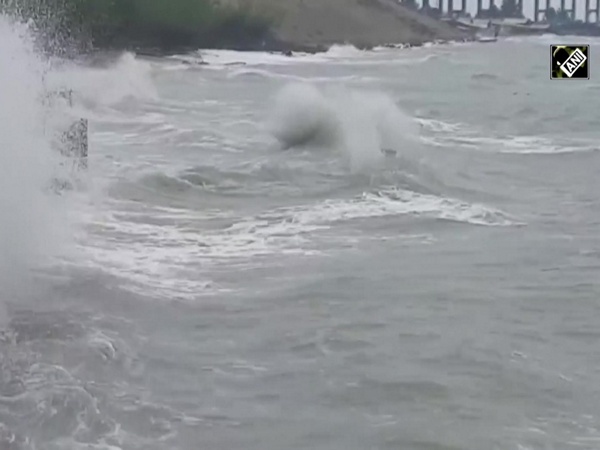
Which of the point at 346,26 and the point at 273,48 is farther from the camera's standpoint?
the point at 346,26

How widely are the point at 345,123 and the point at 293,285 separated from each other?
16.9ft

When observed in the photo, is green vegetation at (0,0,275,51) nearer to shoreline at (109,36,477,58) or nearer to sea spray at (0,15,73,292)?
shoreline at (109,36,477,58)

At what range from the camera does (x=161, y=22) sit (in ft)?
36.1

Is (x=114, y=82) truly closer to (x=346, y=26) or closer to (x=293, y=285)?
(x=346, y=26)

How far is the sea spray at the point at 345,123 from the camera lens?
8.74m

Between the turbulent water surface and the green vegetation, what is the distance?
88 centimetres

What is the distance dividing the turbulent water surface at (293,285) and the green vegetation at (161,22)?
88 centimetres

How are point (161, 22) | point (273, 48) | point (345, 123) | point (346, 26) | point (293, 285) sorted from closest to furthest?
point (293, 285), point (345, 123), point (161, 22), point (273, 48), point (346, 26)

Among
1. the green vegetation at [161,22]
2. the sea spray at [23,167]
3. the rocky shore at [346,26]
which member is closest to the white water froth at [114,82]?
the green vegetation at [161,22]

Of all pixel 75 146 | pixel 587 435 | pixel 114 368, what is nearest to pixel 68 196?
pixel 75 146

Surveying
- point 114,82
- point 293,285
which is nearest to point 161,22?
point 114,82

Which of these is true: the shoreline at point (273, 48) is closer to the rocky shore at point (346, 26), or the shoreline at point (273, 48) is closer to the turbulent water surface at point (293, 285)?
the rocky shore at point (346, 26)

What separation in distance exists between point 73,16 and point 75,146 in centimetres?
339

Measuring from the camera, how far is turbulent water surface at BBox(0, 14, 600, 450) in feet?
10.0
